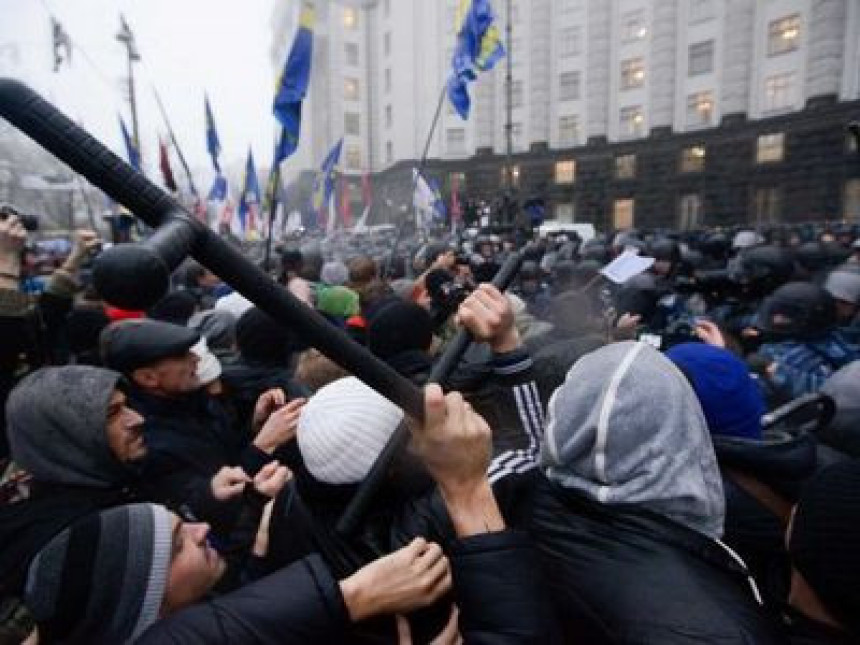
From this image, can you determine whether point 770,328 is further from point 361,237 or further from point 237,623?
point 361,237

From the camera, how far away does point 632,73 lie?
36.6m

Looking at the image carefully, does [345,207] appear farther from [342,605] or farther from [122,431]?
[342,605]

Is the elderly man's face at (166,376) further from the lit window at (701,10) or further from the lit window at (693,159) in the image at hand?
the lit window at (701,10)

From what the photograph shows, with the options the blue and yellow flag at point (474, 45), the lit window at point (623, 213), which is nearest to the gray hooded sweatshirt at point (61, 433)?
the blue and yellow flag at point (474, 45)

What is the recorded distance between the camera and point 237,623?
1077 millimetres

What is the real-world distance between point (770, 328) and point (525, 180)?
124 feet

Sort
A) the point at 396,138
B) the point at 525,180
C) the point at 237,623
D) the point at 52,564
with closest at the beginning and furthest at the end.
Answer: the point at 237,623 < the point at 52,564 < the point at 525,180 < the point at 396,138

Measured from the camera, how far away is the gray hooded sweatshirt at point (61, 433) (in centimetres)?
192

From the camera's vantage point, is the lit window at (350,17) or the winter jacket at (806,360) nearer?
the winter jacket at (806,360)

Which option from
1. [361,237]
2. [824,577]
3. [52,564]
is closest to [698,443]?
[824,577]

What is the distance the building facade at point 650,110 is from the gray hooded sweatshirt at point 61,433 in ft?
102

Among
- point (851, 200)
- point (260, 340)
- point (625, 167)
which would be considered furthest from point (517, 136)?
point (260, 340)

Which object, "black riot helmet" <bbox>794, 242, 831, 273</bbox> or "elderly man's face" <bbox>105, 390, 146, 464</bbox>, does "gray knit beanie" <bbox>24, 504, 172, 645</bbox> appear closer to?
"elderly man's face" <bbox>105, 390, 146, 464</bbox>

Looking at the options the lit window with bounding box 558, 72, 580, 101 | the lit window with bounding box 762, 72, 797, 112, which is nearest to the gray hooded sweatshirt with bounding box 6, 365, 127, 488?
the lit window with bounding box 762, 72, 797, 112
